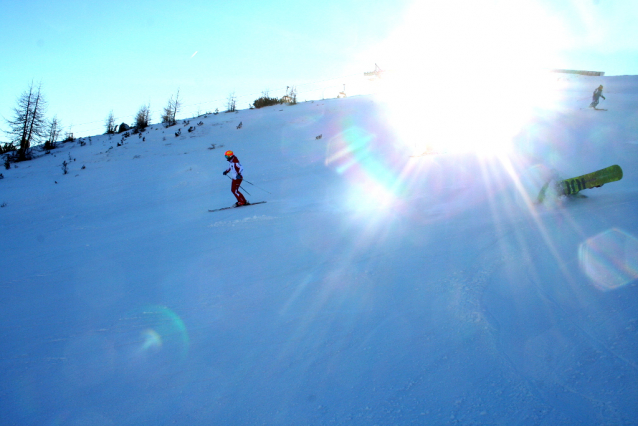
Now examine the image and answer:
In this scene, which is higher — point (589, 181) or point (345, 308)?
point (589, 181)

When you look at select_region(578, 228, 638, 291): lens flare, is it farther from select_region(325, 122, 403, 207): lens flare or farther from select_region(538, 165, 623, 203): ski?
select_region(325, 122, 403, 207): lens flare

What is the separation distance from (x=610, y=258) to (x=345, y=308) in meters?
3.02

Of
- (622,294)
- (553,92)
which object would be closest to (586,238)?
(622,294)

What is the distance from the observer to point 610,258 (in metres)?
3.96

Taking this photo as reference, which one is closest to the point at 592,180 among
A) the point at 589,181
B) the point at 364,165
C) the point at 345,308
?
the point at 589,181

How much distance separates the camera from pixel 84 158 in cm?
2180

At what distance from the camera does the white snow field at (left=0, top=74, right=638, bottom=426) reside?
2557 mm

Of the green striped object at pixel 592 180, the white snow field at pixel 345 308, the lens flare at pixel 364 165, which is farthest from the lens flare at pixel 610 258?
the lens flare at pixel 364 165

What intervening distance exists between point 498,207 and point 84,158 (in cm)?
2365

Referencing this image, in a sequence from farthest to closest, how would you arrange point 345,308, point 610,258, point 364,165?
point 364,165 < point 610,258 < point 345,308

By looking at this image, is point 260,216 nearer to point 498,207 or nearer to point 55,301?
point 55,301

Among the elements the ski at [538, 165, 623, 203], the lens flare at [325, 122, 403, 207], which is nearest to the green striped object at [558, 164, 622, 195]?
the ski at [538, 165, 623, 203]

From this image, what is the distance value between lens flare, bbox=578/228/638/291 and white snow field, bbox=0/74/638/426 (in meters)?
0.02

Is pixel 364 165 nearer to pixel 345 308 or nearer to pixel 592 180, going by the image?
pixel 592 180
